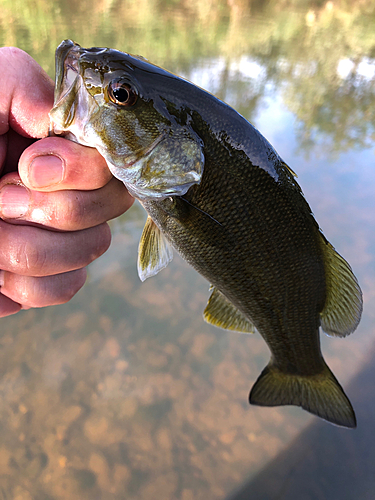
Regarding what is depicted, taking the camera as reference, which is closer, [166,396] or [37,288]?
[37,288]

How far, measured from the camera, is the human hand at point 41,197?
1.14 meters

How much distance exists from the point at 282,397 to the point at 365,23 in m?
17.1

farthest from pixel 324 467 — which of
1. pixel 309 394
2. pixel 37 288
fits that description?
pixel 37 288

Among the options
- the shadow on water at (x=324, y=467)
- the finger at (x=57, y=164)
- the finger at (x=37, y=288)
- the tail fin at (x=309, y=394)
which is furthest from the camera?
the shadow on water at (x=324, y=467)

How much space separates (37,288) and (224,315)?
0.90m

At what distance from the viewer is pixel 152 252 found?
140 cm

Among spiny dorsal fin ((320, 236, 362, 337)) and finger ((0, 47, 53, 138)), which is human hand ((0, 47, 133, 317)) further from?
spiny dorsal fin ((320, 236, 362, 337))

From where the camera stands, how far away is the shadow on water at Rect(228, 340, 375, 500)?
2385 millimetres

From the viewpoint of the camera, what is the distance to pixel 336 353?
3127 mm

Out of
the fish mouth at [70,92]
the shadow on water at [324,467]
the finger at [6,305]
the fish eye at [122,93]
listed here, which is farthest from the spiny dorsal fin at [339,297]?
the shadow on water at [324,467]

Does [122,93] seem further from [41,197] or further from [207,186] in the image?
[41,197]

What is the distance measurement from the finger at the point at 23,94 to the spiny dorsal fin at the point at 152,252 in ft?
1.80

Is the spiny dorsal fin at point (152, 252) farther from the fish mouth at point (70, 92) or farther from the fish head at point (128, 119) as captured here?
the fish mouth at point (70, 92)

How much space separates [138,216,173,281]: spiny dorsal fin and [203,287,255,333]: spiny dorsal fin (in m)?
0.34
